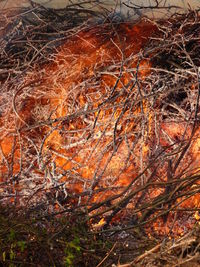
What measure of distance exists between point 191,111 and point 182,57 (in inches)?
25.4

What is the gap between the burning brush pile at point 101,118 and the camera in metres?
5.44

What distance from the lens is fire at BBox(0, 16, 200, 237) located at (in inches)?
226

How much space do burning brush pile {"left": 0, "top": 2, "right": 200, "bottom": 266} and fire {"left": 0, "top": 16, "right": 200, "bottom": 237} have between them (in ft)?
0.04

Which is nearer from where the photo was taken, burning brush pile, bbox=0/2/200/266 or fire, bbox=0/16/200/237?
burning brush pile, bbox=0/2/200/266

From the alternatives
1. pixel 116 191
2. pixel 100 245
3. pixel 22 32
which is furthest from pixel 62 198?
pixel 22 32

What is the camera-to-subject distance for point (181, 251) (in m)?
4.21

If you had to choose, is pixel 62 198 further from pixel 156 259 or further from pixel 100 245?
pixel 156 259

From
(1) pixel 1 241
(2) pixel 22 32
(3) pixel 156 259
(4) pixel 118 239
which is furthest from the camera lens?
(2) pixel 22 32

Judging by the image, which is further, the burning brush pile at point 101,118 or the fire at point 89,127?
the fire at point 89,127

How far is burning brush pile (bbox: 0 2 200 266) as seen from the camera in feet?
17.8

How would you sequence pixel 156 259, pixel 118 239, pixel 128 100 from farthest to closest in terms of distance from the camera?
1. pixel 128 100
2. pixel 118 239
3. pixel 156 259

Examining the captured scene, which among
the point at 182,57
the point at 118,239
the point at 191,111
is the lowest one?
the point at 118,239

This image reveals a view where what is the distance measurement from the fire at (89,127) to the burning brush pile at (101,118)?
0.01 m

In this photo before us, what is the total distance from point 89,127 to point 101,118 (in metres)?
0.19
